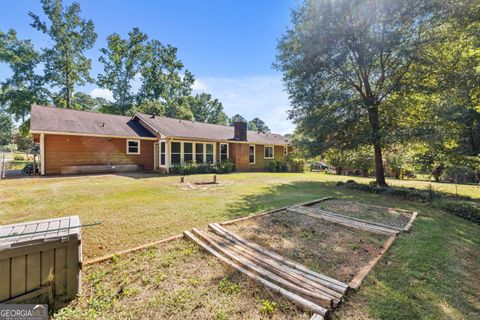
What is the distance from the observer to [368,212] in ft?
20.5

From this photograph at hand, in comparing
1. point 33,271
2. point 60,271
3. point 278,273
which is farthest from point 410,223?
point 33,271

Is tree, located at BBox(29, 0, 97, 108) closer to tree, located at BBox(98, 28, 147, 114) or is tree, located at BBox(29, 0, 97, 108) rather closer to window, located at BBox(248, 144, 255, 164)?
tree, located at BBox(98, 28, 147, 114)

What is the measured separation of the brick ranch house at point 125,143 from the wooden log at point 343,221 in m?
10.9

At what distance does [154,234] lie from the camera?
4.24 m

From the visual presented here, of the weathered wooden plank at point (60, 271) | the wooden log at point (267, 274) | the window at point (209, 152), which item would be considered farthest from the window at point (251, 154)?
the weathered wooden plank at point (60, 271)

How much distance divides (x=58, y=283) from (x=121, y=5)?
14261 mm

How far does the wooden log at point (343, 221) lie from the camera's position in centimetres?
466

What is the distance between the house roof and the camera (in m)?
12.8

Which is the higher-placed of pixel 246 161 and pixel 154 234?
pixel 246 161

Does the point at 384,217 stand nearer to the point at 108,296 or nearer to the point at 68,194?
the point at 108,296

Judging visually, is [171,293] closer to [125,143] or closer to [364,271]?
[364,271]

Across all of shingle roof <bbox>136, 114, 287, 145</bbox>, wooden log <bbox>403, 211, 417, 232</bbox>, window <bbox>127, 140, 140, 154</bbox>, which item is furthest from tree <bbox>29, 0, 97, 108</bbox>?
wooden log <bbox>403, 211, 417, 232</bbox>

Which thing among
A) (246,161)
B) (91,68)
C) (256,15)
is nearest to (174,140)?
(246,161)

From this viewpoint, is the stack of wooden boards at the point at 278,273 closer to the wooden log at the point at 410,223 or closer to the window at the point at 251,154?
the wooden log at the point at 410,223
